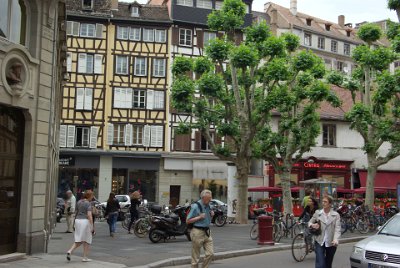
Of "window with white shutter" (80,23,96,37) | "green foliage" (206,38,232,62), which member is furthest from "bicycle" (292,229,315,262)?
"window with white shutter" (80,23,96,37)

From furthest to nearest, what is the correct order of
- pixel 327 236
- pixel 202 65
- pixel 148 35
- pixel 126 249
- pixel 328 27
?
pixel 328 27
pixel 148 35
pixel 202 65
pixel 126 249
pixel 327 236

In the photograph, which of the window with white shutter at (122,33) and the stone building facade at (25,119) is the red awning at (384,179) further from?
the stone building facade at (25,119)

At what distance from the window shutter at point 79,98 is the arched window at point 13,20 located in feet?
92.6

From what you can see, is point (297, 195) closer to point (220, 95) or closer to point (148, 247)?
point (220, 95)

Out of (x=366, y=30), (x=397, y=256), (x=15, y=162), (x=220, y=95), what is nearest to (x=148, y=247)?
(x=15, y=162)

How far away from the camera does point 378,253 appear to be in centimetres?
866

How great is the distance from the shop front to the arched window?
2914 cm

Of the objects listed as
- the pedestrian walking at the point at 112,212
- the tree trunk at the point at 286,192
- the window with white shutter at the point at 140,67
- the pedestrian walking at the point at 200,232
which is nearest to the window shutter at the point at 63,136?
the window with white shutter at the point at 140,67

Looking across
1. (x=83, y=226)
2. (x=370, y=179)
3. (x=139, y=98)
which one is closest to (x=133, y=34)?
(x=139, y=98)

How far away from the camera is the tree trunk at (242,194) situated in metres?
25.6

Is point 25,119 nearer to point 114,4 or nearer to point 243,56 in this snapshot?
point 243,56

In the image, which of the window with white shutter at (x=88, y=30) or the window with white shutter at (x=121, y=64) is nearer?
the window with white shutter at (x=88, y=30)

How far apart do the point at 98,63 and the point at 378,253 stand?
35.2m

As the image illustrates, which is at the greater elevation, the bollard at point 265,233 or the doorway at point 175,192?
the doorway at point 175,192
